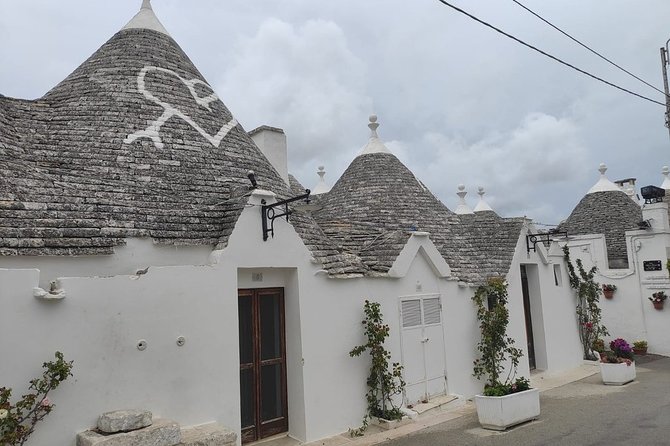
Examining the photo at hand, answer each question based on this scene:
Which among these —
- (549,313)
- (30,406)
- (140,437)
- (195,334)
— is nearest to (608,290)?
(549,313)

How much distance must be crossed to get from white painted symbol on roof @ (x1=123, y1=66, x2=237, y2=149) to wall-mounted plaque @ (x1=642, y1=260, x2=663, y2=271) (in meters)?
14.4

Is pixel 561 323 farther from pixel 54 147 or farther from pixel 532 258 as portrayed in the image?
pixel 54 147

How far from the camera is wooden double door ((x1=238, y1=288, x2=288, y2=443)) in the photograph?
7.60 metres

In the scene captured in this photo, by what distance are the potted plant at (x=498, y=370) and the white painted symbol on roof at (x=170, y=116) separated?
6.54 metres

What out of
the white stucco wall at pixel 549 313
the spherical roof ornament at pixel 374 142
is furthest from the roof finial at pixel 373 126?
the white stucco wall at pixel 549 313

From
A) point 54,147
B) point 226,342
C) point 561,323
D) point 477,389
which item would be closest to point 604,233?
point 561,323

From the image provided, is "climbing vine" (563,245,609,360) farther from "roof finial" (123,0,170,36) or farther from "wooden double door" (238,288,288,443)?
"roof finial" (123,0,170,36)

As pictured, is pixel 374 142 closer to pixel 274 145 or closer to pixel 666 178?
pixel 274 145

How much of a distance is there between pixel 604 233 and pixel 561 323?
699cm

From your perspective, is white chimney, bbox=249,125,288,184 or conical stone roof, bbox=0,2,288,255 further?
white chimney, bbox=249,125,288,184

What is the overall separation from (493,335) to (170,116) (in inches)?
315

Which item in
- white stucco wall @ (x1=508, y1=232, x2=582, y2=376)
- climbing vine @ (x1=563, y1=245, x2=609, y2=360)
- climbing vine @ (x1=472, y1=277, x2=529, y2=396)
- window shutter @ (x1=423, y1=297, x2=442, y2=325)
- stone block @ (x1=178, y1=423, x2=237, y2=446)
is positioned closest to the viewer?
stone block @ (x1=178, y1=423, x2=237, y2=446)

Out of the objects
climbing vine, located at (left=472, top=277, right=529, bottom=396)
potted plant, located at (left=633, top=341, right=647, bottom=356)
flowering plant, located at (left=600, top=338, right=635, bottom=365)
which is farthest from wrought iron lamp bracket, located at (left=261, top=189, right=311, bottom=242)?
potted plant, located at (left=633, top=341, right=647, bottom=356)

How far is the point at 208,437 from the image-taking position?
5.93 meters
